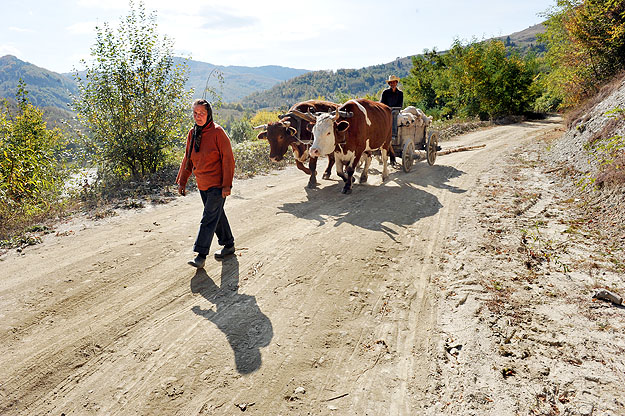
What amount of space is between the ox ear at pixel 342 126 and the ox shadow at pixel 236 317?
461cm

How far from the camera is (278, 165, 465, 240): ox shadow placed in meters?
6.96

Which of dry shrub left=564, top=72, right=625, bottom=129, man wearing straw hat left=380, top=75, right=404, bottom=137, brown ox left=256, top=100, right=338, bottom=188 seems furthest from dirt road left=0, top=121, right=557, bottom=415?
dry shrub left=564, top=72, right=625, bottom=129

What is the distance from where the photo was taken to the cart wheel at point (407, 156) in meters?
10.9

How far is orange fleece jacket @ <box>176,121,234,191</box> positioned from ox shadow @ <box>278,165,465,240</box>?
7.62 ft

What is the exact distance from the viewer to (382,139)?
9.80 meters

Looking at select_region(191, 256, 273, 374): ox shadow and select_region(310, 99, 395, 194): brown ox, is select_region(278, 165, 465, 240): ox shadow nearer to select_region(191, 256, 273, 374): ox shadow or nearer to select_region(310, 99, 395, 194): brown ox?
select_region(310, 99, 395, 194): brown ox

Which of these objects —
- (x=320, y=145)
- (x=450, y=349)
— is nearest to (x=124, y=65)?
(x=320, y=145)

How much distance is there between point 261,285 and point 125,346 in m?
1.62

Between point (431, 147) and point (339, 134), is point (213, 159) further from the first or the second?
point (431, 147)

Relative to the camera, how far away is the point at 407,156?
36.1 ft

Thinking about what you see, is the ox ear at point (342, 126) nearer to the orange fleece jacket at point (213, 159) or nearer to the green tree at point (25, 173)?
the orange fleece jacket at point (213, 159)

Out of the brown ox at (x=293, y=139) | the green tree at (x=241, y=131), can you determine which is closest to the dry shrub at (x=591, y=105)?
the brown ox at (x=293, y=139)

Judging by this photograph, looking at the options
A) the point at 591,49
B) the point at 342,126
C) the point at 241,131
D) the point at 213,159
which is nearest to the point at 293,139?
the point at 342,126

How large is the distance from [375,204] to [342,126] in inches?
75.9
